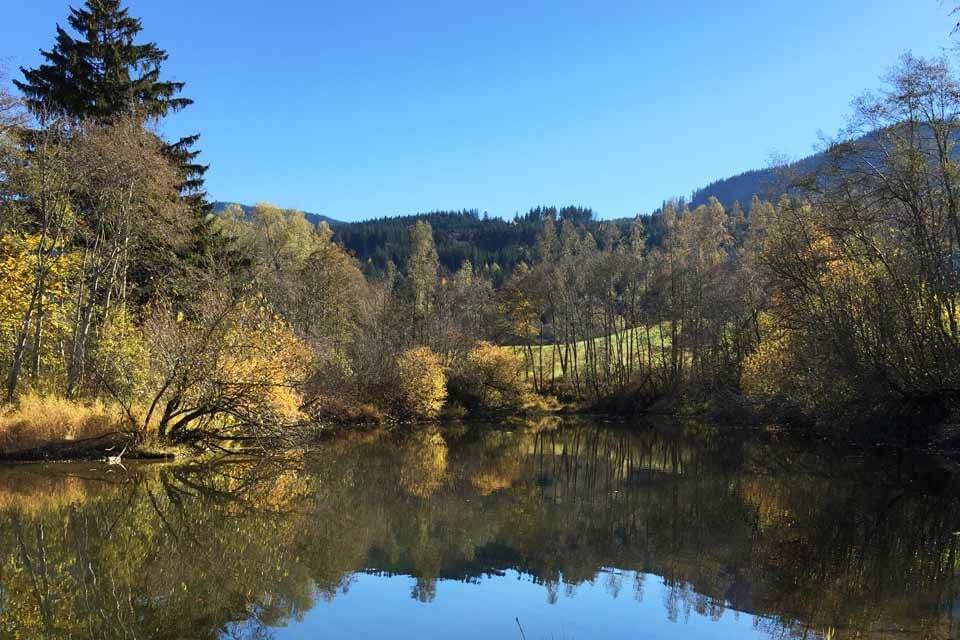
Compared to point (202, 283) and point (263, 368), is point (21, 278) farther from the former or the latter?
point (263, 368)

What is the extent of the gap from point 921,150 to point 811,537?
1570 cm

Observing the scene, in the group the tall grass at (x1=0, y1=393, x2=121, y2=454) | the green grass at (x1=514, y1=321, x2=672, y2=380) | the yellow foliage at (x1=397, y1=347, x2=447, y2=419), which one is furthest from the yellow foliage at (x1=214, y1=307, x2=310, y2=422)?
the green grass at (x1=514, y1=321, x2=672, y2=380)

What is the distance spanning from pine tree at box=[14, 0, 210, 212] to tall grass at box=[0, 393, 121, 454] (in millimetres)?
10943

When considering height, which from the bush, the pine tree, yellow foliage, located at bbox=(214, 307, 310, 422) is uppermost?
the pine tree

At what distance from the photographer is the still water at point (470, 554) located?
29.6 feet

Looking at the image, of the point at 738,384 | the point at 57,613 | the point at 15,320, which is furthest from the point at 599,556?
the point at 738,384

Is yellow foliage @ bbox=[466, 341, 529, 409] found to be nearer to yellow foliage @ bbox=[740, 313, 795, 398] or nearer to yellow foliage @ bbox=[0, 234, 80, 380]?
yellow foliage @ bbox=[740, 313, 795, 398]

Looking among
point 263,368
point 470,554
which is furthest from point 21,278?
point 470,554

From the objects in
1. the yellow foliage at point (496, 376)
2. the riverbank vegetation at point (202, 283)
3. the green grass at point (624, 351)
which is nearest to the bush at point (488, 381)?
the yellow foliage at point (496, 376)

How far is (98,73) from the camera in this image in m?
26.5

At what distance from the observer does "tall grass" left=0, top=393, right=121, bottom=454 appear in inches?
798

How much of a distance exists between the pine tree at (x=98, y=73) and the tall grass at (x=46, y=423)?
35.9ft

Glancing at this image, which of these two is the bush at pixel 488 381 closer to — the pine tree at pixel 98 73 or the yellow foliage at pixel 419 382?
the yellow foliage at pixel 419 382

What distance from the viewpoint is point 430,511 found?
53.7 ft
